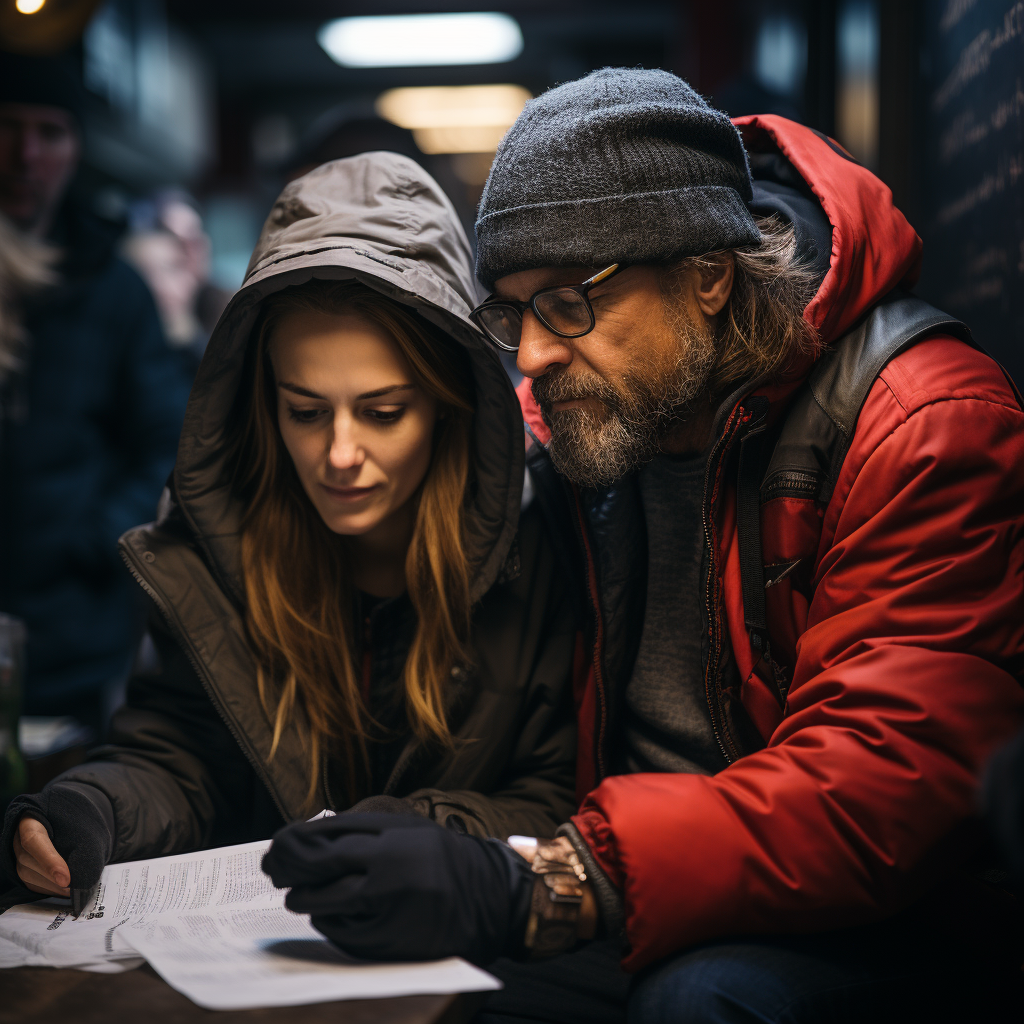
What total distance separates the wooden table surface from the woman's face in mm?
727

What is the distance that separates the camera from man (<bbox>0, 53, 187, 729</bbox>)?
2705 millimetres

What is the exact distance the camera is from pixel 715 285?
1482 millimetres

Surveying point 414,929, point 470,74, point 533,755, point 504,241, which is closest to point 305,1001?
point 414,929

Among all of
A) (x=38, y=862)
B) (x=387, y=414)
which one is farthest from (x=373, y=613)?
(x=38, y=862)

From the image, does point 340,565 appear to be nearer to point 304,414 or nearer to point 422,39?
point 304,414

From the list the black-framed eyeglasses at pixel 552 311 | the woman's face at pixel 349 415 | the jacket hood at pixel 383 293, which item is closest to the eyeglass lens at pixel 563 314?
the black-framed eyeglasses at pixel 552 311

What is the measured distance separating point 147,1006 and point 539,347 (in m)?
0.93

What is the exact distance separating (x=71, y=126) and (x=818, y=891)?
108 inches

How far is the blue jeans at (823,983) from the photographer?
1031 millimetres

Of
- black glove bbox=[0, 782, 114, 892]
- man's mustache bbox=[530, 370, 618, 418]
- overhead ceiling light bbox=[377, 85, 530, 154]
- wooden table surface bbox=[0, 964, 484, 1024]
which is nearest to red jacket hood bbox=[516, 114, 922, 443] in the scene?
man's mustache bbox=[530, 370, 618, 418]

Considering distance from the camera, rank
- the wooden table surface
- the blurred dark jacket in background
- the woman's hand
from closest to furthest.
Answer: the wooden table surface < the woman's hand < the blurred dark jacket in background

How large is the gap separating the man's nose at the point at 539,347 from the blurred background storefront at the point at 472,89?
2.39ft

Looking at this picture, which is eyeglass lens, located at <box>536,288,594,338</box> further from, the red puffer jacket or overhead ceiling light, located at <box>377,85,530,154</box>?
overhead ceiling light, located at <box>377,85,530,154</box>

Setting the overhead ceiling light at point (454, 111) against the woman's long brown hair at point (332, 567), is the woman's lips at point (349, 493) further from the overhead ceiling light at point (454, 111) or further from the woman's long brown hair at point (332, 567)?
the overhead ceiling light at point (454, 111)
